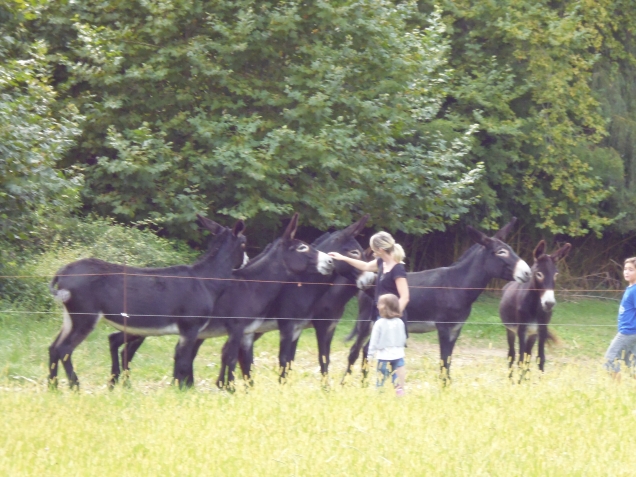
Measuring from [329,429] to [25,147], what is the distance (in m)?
6.92

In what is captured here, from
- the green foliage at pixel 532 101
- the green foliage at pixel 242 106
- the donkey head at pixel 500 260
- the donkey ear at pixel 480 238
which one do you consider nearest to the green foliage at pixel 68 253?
the green foliage at pixel 242 106

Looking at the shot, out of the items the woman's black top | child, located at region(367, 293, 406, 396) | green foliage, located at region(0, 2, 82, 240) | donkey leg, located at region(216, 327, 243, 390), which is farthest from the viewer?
green foliage, located at region(0, 2, 82, 240)

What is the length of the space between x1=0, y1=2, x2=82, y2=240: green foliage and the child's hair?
5.77 meters

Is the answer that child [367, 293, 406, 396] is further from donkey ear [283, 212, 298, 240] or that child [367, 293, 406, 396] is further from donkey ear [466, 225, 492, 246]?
donkey ear [466, 225, 492, 246]

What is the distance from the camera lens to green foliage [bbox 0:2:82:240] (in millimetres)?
11312

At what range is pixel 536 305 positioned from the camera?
35.8 feet

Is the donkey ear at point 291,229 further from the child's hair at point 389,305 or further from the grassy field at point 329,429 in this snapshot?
the child's hair at point 389,305

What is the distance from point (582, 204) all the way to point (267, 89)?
8.86 metres

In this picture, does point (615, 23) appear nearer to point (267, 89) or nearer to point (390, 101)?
point (390, 101)

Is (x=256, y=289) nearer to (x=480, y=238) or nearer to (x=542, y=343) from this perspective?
(x=480, y=238)

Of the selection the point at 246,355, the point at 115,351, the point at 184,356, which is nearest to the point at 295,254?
the point at 246,355

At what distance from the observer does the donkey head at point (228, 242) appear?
9.45m

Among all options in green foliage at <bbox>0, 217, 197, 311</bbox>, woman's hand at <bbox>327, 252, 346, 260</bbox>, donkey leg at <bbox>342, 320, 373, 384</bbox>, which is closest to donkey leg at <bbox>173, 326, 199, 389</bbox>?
woman's hand at <bbox>327, 252, 346, 260</bbox>

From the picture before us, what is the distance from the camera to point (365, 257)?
1034 centimetres
